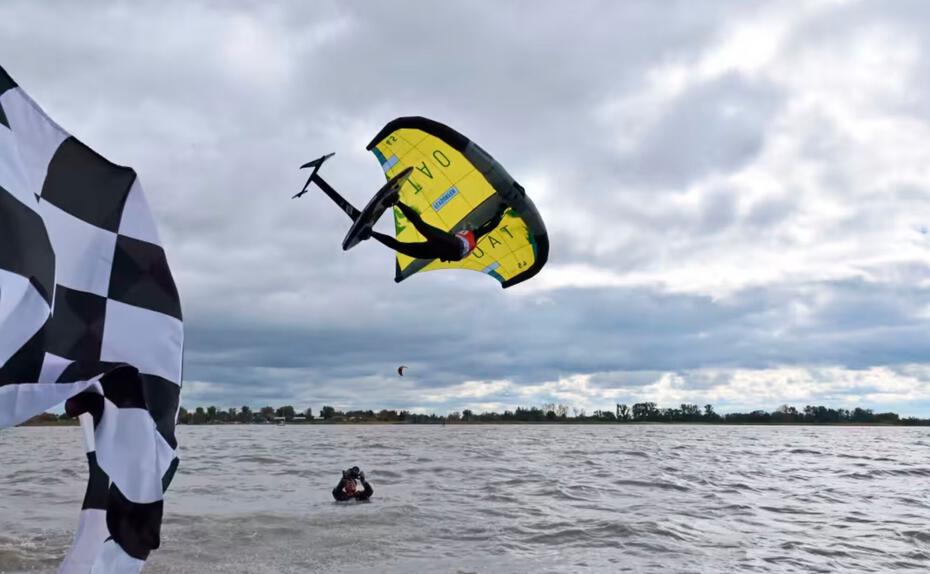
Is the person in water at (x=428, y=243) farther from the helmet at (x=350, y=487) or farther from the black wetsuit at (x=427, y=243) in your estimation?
the helmet at (x=350, y=487)

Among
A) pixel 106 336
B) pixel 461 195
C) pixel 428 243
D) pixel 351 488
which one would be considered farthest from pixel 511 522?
pixel 106 336

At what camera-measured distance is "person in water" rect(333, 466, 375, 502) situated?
1839 centimetres

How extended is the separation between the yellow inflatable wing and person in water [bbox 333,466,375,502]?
26.9ft

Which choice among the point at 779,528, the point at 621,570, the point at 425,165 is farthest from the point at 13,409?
the point at 779,528

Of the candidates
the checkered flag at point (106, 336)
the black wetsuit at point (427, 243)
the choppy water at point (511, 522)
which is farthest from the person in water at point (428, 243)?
the checkered flag at point (106, 336)

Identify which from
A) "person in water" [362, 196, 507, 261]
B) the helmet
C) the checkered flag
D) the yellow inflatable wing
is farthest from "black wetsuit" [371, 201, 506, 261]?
the helmet

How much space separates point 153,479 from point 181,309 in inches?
36.7

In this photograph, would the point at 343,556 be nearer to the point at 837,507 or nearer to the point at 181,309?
the point at 181,309

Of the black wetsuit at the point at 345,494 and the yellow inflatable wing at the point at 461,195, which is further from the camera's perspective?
the black wetsuit at the point at 345,494

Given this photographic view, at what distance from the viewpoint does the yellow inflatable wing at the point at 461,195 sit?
1066cm

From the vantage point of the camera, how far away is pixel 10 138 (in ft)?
9.57

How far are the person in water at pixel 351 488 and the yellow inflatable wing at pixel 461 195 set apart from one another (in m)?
8.21

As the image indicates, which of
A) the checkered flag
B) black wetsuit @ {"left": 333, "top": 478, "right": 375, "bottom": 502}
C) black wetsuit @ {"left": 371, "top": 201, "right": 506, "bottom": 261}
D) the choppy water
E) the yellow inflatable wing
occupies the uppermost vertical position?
the yellow inflatable wing

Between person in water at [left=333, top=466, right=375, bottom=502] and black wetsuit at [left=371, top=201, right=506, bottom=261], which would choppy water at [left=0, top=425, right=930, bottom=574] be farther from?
black wetsuit at [left=371, top=201, right=506, bottom=261]
